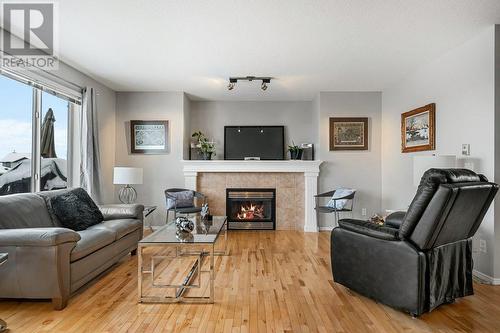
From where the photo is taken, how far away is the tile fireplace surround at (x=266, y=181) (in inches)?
226

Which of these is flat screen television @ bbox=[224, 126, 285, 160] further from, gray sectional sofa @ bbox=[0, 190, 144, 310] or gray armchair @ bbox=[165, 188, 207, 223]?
gray sectional sofa @ bbox=[0, 190, 144, 310]

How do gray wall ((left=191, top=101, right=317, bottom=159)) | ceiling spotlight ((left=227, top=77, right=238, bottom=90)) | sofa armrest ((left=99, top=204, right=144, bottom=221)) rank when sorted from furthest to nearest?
1. gray wall ((left=191, top=101, right=317, bottom=159))
2. ceiling spotlight ((left=227, top=77, right=238, bottom=90))
3. sofa armrest ((left=99, top=204, right=144, bottom=221))

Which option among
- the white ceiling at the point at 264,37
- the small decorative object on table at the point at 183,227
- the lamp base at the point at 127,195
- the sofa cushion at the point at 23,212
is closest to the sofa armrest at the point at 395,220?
the white ceiling at the point at 264,37

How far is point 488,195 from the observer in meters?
2.43

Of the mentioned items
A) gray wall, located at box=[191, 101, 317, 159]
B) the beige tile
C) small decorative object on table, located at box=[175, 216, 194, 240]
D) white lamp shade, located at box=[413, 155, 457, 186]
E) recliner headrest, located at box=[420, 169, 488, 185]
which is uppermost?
gray wall, located at box=[191, 101, 317, 159]

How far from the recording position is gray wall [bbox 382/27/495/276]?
10.2 ft

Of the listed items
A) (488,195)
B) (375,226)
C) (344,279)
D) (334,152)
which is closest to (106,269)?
(344,279)

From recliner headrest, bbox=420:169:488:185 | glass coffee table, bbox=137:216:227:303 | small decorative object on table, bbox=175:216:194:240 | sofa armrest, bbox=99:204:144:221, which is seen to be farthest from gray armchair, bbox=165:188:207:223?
recliner headrest, bbox=420:169:488:185

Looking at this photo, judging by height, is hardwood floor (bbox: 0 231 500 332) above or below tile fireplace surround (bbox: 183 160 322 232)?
below

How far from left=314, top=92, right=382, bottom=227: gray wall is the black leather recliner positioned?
3.04 meters

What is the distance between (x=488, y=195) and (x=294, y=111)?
13.8ft

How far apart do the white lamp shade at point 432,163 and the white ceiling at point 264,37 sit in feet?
4.18

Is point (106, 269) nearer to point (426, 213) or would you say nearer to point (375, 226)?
point (375, 226)

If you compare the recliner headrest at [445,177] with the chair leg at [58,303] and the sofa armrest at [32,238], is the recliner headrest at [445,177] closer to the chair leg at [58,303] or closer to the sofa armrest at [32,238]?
the sofa armrest at [32,238]
